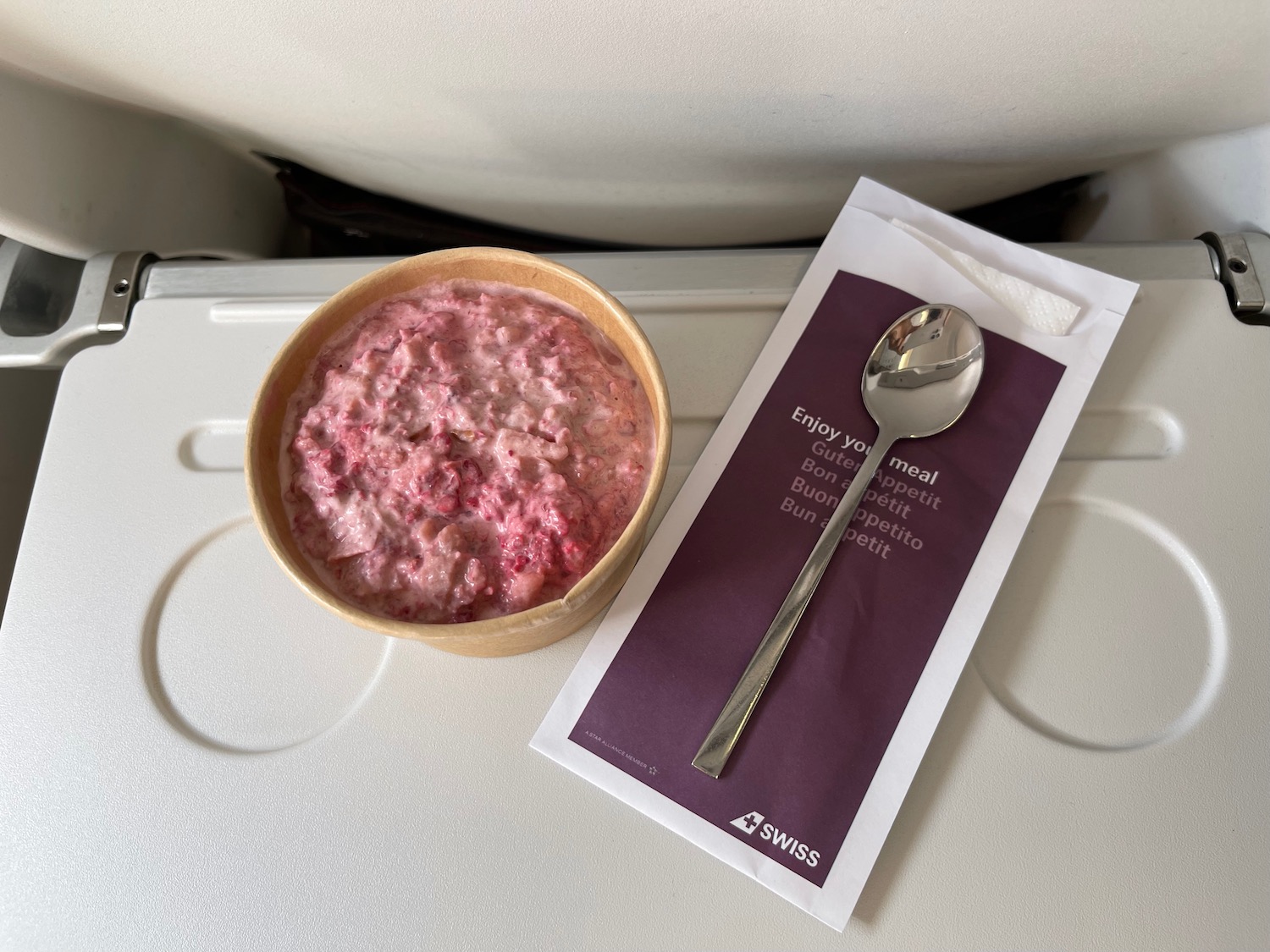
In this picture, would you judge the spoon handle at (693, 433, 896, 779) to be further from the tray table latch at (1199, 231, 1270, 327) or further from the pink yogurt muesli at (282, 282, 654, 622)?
the tray table latch at (1199, 231, 1270, 327)

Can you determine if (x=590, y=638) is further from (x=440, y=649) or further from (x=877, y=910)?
(x=877, y=910)

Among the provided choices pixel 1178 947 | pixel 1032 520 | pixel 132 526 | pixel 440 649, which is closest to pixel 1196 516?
pixel 1032 520

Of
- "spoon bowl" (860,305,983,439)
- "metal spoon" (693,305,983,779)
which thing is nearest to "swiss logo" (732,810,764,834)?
"metal spoon" (693,305,983,779)

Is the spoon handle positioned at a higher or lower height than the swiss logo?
higher

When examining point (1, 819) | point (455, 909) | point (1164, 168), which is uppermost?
point (1164, 168)

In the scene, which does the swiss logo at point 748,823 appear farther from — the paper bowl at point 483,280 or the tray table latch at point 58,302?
the tray table latch at point 58,302

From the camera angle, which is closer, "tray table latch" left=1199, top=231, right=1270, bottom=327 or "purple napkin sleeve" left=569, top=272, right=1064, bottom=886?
"purple napkin sleeve" left=569, top=272, right=1064, bottom=886

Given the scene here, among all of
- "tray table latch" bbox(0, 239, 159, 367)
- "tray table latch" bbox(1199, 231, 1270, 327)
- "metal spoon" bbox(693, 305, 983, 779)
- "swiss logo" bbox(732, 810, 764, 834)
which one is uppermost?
"tray table latch" bbox(1199, 231, 1270, 327)
